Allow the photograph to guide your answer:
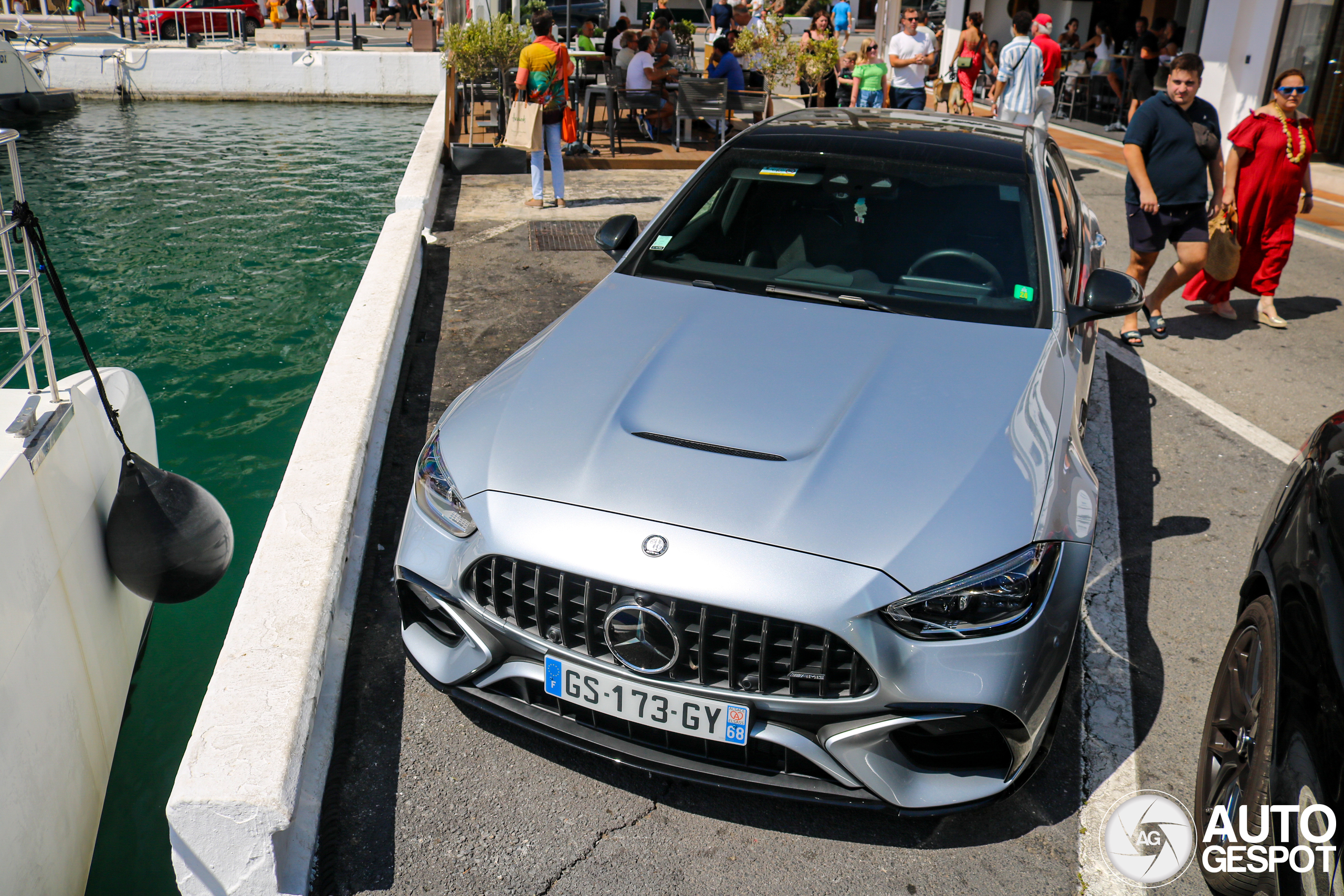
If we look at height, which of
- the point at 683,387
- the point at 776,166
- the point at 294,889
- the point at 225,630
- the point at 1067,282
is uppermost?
the point at 776,166

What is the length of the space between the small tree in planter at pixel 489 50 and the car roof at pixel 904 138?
8510 millimetres

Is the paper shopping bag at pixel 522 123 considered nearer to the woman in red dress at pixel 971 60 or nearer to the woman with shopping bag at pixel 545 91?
the woman with shopping bag at pixel 545 91

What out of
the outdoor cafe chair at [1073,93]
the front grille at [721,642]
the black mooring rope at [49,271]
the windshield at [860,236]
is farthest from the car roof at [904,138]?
the outdoor cafe chair at [1073,93]

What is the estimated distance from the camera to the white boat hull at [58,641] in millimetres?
3061

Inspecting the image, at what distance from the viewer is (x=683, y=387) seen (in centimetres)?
319

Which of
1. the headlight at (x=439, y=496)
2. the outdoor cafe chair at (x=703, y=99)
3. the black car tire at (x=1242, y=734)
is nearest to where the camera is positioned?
the black car tire at (x=1242, y=734)

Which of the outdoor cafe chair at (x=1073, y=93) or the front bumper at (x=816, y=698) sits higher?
the outdoor cafe chair at (x=1073, y=93)

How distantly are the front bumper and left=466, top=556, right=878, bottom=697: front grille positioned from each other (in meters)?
0.03

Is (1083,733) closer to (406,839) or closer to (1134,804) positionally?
(1134,804)

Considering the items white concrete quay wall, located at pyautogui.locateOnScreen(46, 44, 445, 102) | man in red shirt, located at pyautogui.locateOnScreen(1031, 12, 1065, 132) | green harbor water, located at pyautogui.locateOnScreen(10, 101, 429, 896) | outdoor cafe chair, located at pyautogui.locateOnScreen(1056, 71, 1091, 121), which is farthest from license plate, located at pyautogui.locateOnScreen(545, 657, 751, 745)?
white concrete quay wall, located at pyautogui.locateOnScreen(46, 44, 445, 102)

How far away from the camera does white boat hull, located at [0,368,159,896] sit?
306 cm

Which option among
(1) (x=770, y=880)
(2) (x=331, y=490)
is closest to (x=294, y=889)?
(1) (x=770, y=880)

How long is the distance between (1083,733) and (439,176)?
10.0 metres

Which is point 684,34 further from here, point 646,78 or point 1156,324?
point 1156,324
